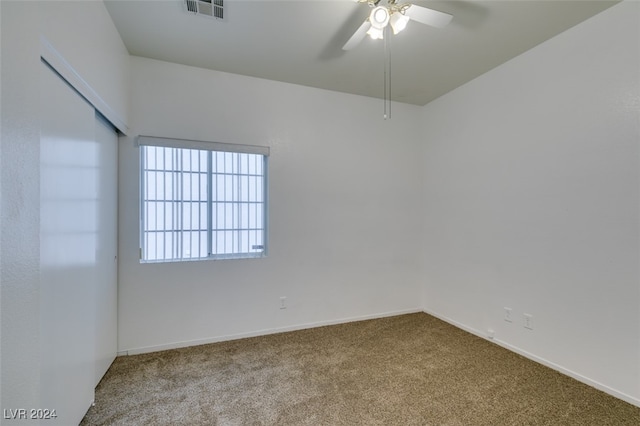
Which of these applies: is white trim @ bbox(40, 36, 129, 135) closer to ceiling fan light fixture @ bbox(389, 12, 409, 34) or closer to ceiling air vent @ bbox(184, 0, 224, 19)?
ceiling air vent @ bbox(184, 0, 224, 19)

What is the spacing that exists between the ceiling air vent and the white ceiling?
0.06m

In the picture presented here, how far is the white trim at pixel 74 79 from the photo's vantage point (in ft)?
4.32

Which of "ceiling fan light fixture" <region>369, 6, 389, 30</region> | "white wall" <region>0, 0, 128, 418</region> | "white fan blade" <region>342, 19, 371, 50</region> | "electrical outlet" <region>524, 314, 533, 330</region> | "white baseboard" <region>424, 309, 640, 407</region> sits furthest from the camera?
"electrical outlet" <region>524, 314, 533, 330</region>

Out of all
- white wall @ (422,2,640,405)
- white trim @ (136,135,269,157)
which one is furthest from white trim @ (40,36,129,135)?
white wall @ (422,2,640,405)

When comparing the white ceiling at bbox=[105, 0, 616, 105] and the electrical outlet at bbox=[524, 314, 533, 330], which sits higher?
the white ceiling at bbox=[105, 0, 616, 105]

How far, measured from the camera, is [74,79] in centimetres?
161

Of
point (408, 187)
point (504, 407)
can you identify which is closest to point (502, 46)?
point (408, 187)

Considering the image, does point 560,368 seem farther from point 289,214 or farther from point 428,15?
point 428,15

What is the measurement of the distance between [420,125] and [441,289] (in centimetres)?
231

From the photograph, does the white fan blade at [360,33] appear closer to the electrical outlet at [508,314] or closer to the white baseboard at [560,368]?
the electrical outlet at [508,314]

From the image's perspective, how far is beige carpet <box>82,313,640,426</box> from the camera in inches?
73.5

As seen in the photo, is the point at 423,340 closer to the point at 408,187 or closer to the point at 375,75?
the point at 408,187

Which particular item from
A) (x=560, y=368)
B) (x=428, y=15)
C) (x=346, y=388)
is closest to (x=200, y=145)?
(x=428, y=15)

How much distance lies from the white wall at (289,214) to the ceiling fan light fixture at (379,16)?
168cm
